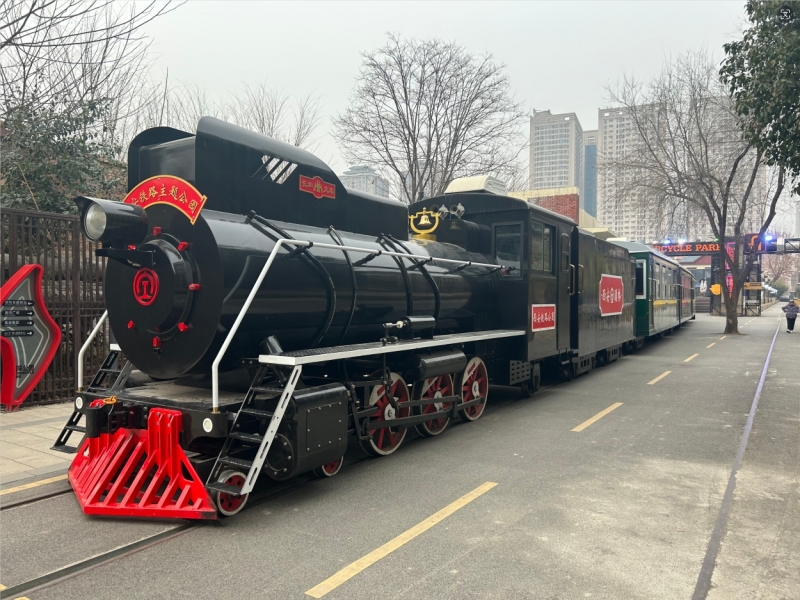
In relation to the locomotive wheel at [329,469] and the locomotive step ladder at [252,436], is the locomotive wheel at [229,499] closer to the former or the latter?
the locomotive step ladder at [252,436]

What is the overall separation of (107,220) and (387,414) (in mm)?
3059

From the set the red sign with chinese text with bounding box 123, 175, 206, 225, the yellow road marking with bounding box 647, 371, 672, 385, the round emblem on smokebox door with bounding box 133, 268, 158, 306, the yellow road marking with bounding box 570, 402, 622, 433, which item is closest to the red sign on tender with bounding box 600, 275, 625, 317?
the yellow road marking with bounding box 647, 371, 672, 385

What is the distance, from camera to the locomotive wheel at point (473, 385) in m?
7.38

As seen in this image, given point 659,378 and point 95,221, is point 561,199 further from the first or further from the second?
point 95,221

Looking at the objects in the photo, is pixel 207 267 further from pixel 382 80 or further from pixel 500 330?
pixel 382 80

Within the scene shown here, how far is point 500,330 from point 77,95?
8.98 m

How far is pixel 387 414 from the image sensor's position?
582 centimetres

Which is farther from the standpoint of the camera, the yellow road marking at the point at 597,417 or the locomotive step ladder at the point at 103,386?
the yellow road marking at the point at 597,417

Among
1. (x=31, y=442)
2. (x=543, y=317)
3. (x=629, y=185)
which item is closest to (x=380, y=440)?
(x=31, y=442)

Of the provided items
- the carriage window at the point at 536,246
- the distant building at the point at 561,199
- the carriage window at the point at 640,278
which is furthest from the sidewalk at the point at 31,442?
the distant building at the point at 561,199

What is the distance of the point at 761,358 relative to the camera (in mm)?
15148

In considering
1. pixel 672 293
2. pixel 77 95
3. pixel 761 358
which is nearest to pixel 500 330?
pixel 77 95

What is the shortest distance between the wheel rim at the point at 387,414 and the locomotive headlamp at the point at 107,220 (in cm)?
262

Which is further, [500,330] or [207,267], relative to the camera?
[500,330]
